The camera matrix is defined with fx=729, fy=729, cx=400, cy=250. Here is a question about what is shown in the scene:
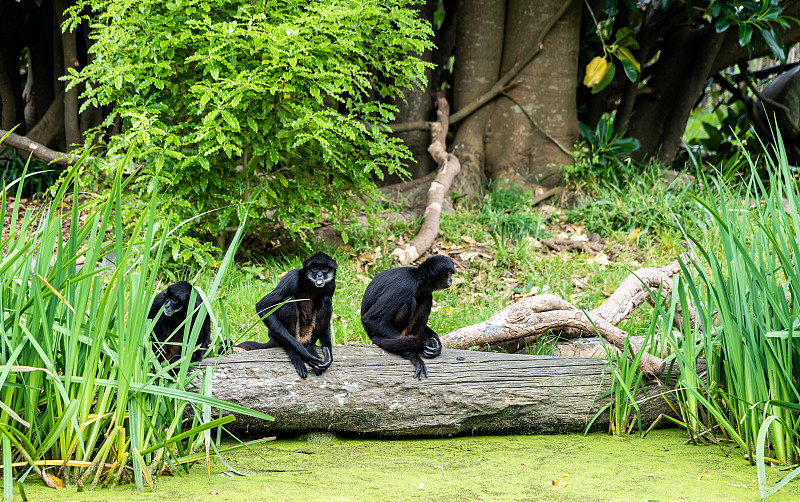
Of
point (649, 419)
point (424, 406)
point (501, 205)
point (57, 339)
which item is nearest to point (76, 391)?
point (57, 339)

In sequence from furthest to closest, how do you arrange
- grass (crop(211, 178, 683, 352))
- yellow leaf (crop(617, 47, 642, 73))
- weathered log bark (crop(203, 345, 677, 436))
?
yellow leaf (crop(617, 47, 642, 73)) < grass (crop(211, 178, 683, 352)) < weathered log bark (crop(203, 345, 677, 436))

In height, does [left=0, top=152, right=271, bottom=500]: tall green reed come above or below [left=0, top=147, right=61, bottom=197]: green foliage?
below

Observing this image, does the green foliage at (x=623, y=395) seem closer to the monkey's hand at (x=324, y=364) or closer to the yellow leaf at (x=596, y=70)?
the monkey's hand at (x=324, y=364)

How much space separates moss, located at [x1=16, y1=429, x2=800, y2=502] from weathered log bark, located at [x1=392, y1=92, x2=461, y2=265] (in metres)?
3.23

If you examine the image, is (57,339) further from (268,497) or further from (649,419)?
(649,419)

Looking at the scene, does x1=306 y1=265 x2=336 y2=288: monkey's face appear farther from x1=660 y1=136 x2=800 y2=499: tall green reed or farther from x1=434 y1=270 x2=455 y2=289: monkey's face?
x1=660 y1=136 x2=800 y2=499: tall green reed

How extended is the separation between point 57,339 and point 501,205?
637cm

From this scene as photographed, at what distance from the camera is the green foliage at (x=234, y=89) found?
612 cm

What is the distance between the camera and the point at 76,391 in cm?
297

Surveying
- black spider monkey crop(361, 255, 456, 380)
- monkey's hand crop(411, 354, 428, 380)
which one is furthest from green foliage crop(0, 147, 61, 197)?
monkey's hand crop(411, 354, 428, 380)

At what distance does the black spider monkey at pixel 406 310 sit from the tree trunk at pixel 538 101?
5.07 m

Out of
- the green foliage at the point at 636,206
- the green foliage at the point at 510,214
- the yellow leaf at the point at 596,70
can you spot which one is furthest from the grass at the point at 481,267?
the yellow leaf at the point at 596,70

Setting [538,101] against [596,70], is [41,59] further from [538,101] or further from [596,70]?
[596,70]

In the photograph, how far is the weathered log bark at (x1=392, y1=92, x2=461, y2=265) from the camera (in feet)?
23.4
